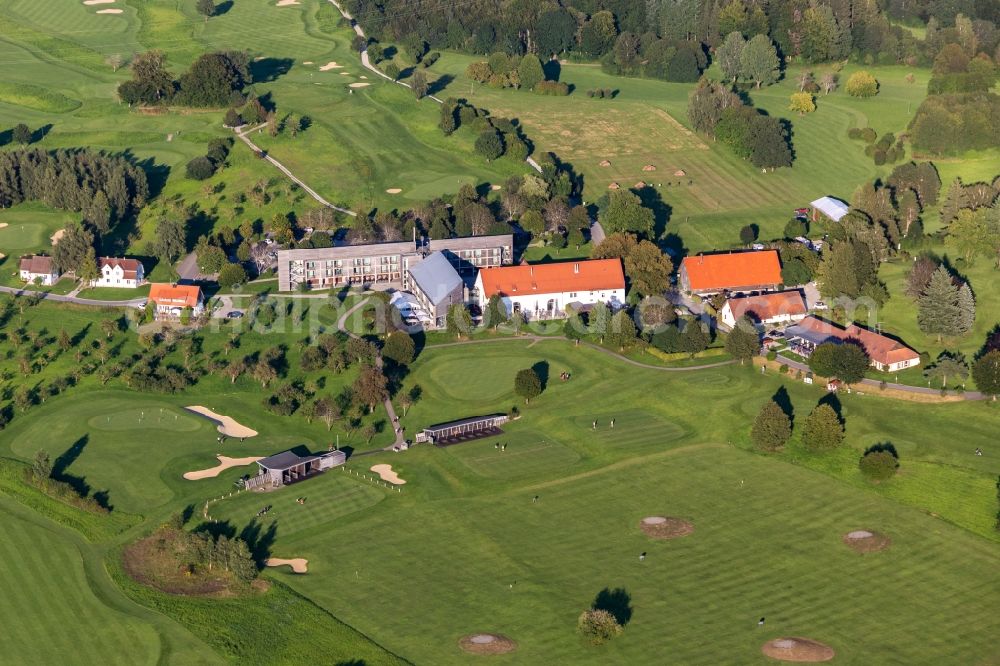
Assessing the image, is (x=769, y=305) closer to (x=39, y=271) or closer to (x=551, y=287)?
(x=551, y=287)

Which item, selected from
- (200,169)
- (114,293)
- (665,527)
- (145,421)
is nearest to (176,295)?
A: (114,293)

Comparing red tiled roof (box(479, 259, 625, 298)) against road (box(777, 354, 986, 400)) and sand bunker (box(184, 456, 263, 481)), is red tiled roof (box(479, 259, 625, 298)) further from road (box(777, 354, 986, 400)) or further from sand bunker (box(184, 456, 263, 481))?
sand bunker (box(184, 456, 263, 481))

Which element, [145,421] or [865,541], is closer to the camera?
[865,541]

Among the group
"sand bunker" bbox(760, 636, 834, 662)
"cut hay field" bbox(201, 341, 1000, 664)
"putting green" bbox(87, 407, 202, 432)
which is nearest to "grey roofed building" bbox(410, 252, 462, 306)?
"cut hay field" bbox(201, 341, 1000, 664)

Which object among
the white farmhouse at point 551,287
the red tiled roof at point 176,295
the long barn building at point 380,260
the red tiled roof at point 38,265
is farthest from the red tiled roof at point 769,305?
the red tiled roof at point 38,265

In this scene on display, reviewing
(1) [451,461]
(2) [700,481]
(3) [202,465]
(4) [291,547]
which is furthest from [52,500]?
(2) [700,481]

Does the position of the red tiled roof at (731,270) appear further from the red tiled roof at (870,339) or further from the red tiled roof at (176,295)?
the red tiled roof at (176,295)
